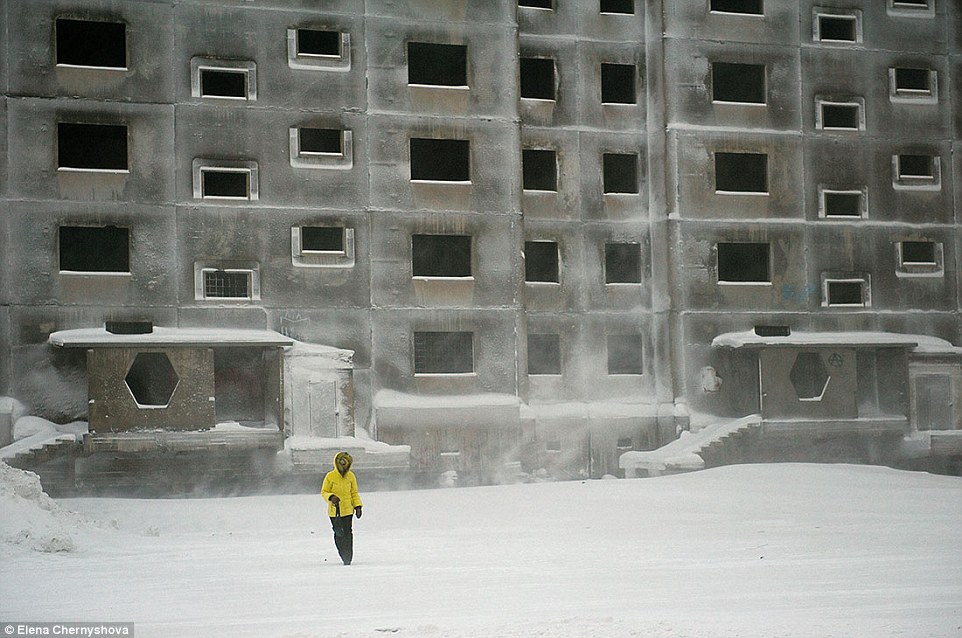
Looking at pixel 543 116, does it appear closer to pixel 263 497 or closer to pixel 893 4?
pixel 893 4

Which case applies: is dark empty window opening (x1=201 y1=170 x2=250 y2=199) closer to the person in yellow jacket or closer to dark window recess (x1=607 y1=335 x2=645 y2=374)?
dark window recess (x1=607 y1=335 x2=645 y2=374)

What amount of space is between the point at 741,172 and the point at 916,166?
6.23 meters

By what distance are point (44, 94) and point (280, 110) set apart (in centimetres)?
637

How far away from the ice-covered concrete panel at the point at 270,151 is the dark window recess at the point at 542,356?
734 cm

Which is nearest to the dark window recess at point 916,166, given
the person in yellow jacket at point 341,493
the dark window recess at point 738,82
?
the dark window recess at point 738,82

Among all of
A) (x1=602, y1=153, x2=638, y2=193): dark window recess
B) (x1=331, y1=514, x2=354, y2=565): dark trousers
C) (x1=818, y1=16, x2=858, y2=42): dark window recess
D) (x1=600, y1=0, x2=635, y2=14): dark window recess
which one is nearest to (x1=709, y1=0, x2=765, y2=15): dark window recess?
(x1=818, y1=16, x2=858, y2=42): dark window recess

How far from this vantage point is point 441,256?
39.0 metres

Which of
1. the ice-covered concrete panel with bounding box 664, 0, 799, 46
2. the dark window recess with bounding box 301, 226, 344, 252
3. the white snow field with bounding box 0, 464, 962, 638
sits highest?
the ice-covered concrete panel with bounding box 664, 0, 799, 46

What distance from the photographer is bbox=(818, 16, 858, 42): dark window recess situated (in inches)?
1683

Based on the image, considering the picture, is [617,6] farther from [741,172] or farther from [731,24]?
[741,172]

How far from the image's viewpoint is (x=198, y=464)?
3541 cm

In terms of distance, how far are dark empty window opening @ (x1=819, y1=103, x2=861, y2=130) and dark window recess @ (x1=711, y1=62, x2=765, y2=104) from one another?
229cm

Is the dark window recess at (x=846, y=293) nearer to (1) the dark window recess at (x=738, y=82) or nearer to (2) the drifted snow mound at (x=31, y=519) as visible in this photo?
(1) the dark window recess at (x=738, y=82)

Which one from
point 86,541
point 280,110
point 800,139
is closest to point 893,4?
point 800,139
